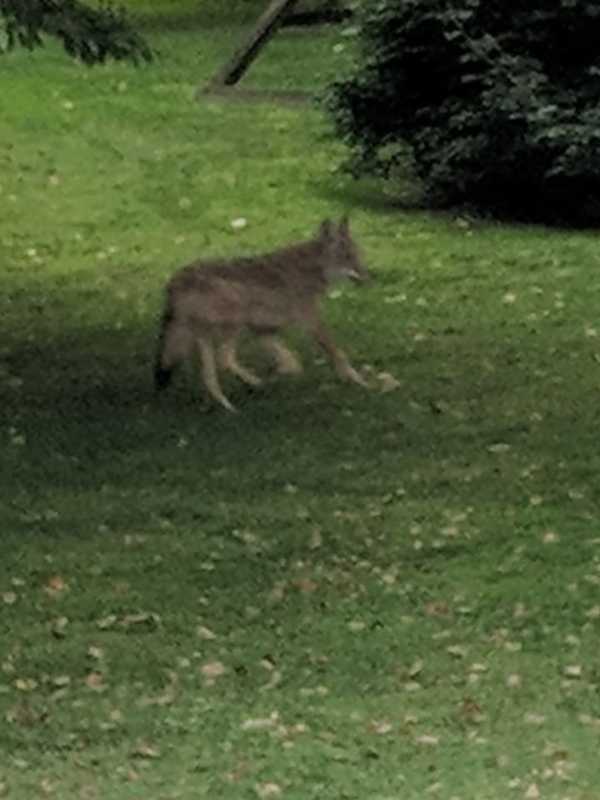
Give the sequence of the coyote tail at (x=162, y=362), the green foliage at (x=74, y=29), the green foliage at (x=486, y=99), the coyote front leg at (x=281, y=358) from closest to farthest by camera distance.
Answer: the coyote tail at (x=162, y=362), the green foliage at (x=74, y=29), the coyote front leg at (x=281, y=358), the green foliage at (x=486, y=99)

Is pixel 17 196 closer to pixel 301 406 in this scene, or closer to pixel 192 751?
pixel 301 406

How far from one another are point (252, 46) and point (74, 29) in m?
9.30

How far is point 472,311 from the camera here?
1348cm

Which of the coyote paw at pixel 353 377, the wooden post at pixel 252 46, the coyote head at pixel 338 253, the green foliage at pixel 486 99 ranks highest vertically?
the coyote head at pixel 338 253

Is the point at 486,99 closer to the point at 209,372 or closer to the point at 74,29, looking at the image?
the point at 74,29

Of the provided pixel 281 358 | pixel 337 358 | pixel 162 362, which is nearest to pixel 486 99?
pixel 281 358

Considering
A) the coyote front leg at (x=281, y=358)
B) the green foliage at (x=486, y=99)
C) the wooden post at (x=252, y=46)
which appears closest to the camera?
the coyote front leg at (x=281, y=358)

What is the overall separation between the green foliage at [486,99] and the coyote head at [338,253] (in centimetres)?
335

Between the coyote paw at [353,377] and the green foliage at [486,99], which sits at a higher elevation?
the coyote paw at [353,377]

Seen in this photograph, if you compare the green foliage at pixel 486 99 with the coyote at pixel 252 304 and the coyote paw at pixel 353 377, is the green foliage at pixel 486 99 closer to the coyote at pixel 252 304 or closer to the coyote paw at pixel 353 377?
the coyote at pixel 252 304

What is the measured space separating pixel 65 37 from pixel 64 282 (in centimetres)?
290

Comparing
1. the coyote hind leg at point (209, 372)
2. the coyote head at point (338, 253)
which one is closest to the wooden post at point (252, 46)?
the coyote head at point (338, 253)

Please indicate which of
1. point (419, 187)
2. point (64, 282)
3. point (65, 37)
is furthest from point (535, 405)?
point (419, 187)

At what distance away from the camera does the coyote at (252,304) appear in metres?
11.3
